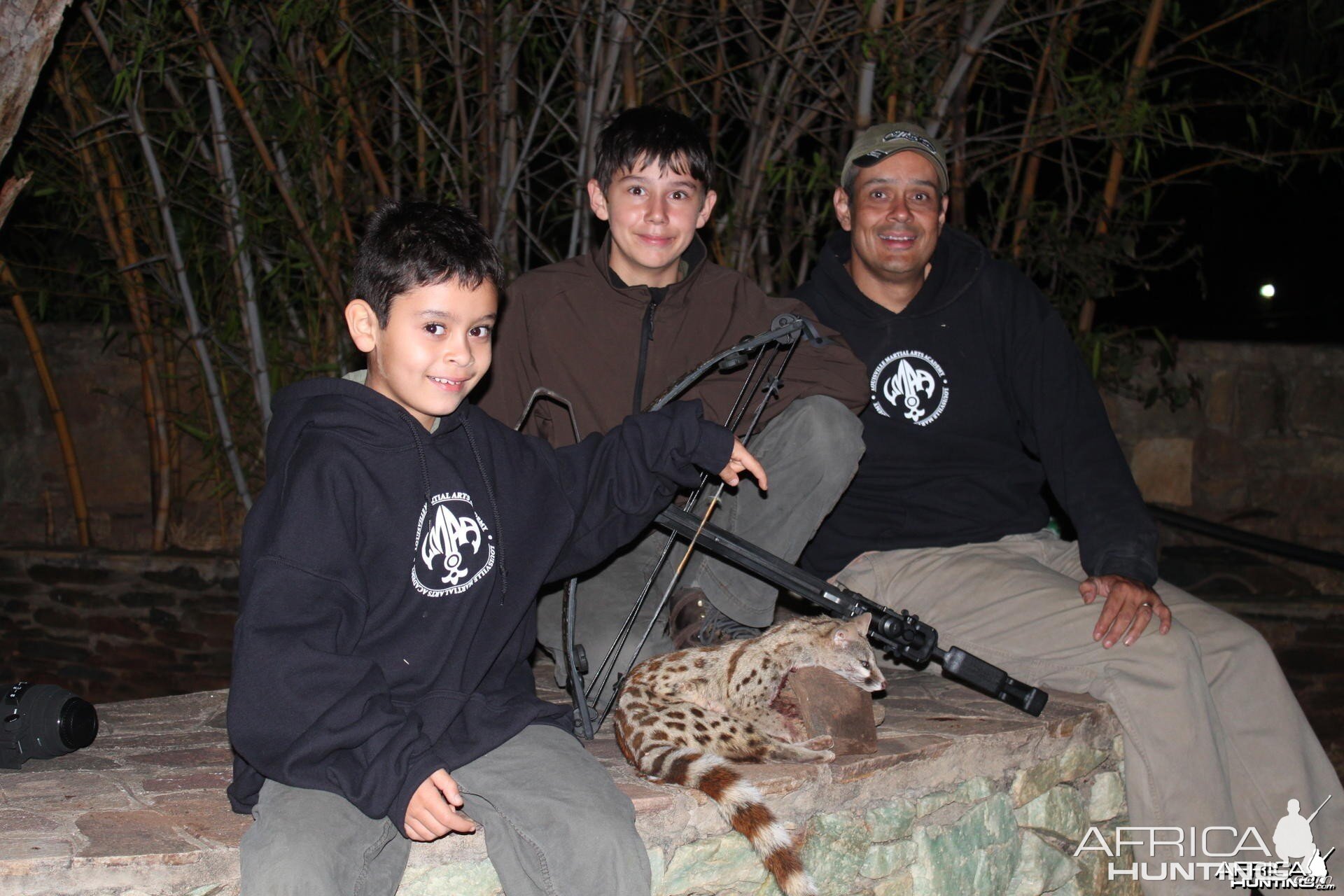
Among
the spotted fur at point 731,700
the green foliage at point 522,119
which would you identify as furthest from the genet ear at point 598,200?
the spotted fur at point 731,700

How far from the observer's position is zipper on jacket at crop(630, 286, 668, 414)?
101 inches

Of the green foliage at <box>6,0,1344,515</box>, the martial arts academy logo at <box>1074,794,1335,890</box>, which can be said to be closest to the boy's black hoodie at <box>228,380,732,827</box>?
the martial arts academy logo at <box>1074,794,1335,890</box>

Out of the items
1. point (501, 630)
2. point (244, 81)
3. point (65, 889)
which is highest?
point (244, 81)

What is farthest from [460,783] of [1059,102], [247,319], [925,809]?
[1059,102]

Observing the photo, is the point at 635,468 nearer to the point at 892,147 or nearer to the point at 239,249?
the point at 892,147

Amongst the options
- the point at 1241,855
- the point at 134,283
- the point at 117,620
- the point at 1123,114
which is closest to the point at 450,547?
the point at 1241,855

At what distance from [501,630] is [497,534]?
0.56 feet

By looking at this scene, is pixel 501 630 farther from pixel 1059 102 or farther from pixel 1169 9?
pixel 1169 9

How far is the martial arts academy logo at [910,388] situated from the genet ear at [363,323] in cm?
143

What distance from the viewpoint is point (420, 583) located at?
1.84m

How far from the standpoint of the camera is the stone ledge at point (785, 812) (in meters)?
1.75

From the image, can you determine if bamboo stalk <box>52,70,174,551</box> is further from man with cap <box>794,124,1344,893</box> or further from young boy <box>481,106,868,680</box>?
man with cap <box>794,124,1344,893</box>

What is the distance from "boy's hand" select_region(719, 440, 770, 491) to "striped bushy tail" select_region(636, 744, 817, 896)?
0.53m

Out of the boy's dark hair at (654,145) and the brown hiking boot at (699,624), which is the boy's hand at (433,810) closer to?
the brown hiking boot at (699,624)
